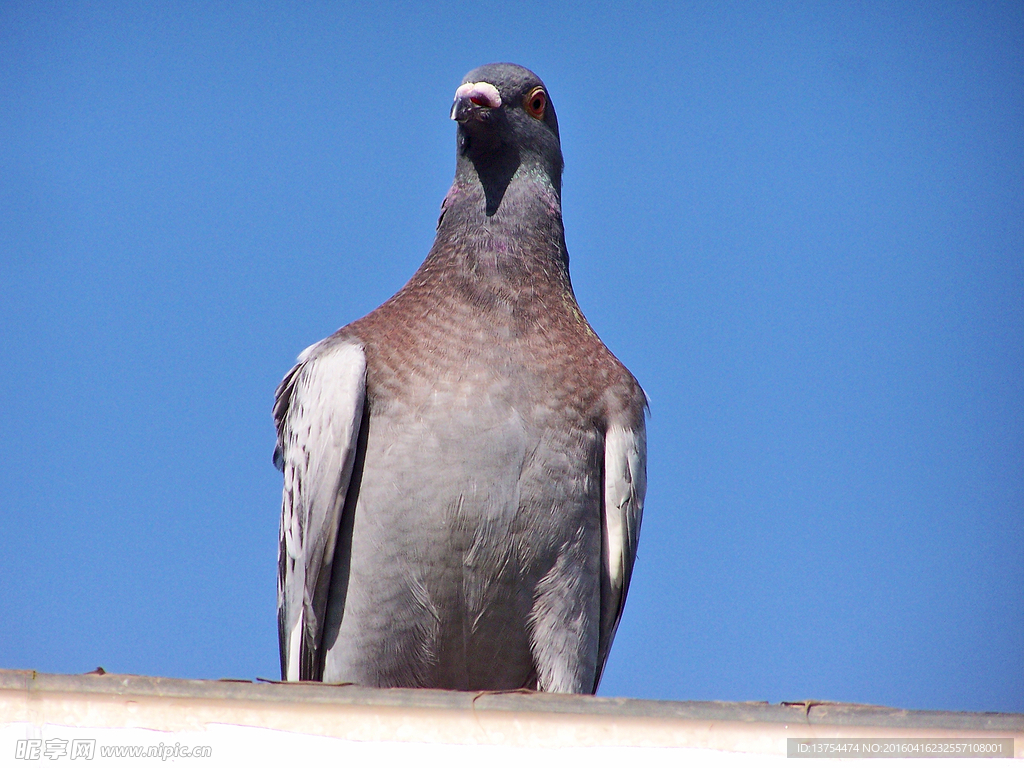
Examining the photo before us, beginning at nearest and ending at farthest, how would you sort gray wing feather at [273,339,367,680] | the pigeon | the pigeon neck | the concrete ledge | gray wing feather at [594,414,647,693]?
the concrete ledge → the pigeon → gray wing feather at [273,339,367,680] → gray wing feather at [594,414,647,693] → the pigeon neck

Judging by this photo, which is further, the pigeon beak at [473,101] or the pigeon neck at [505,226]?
the pigeon beak at [473,101]

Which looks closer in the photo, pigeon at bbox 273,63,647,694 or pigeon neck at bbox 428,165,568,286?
pigeon at bbox 273,63,647,694

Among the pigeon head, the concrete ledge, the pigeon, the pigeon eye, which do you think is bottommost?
the concrete ledge

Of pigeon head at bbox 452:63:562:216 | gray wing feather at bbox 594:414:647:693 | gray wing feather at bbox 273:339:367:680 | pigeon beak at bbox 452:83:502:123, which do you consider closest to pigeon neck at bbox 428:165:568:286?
pigeon head at bbox 452:63:562:216

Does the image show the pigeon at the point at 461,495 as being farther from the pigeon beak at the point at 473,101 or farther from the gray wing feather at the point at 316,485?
the pigeon beak at the point at 473,101

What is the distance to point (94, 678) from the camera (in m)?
2.81

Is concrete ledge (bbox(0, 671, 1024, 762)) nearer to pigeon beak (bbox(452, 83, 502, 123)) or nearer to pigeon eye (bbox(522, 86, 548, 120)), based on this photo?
pigeon beak (bbox(452, 83, 502, 123))

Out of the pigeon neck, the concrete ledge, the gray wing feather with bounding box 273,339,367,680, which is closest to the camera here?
the concrete ledge

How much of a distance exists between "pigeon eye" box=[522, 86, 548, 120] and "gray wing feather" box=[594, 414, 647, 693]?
203 cm

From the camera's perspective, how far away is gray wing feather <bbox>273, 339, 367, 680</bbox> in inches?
203

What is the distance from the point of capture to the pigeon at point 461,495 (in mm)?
5027

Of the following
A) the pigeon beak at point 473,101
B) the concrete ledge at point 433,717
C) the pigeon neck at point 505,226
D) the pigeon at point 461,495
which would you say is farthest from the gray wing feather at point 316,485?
the concrete ledge at point 433,717

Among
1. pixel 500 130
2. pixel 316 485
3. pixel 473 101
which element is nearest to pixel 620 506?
pixel 316 485

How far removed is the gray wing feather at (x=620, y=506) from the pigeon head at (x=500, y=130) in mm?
1553
